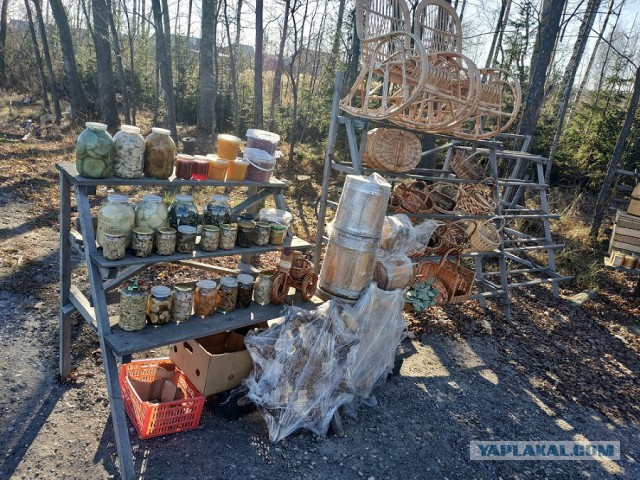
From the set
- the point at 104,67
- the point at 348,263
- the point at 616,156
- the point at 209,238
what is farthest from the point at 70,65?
the point at 616,156

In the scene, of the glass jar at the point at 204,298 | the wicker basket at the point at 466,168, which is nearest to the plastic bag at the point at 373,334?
the glass jar at the point at 204,298

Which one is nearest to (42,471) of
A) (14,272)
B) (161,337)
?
(161,337)

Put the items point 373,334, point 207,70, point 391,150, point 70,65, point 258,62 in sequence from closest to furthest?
point 373,334 < point 391,150 < point 258,62 < point 70,65 < point 207,70

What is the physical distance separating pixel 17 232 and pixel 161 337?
154 inches

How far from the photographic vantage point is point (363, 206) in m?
3.06

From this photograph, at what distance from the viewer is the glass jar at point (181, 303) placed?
8.96ft

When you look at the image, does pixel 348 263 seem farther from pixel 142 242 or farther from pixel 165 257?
pixel 142 242

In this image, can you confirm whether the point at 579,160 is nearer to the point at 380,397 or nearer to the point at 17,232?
the point at 380,397

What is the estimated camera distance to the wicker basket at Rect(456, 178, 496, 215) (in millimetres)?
4594

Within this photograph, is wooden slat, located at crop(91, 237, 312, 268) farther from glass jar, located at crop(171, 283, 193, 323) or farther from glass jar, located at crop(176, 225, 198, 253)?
glass jar, located at crop(171, 283, 193, 323)

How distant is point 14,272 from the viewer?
14.1ft

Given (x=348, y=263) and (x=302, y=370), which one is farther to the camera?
(x=348, y=263)

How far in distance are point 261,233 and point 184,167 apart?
677 mm

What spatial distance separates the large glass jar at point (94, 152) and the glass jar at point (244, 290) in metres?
1.12
